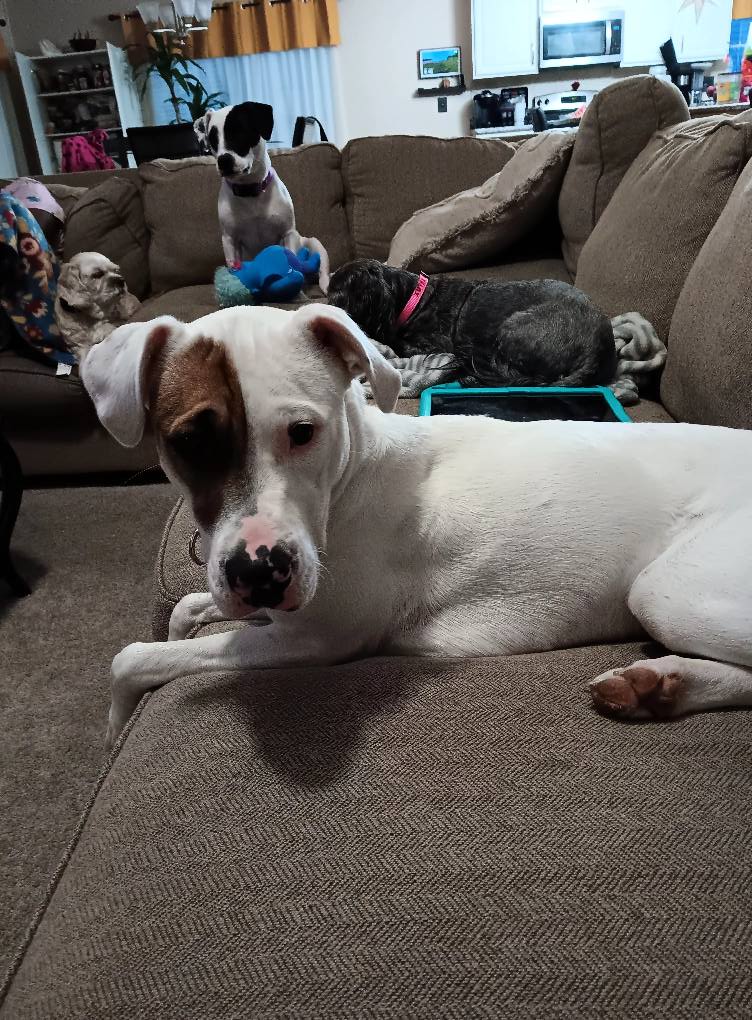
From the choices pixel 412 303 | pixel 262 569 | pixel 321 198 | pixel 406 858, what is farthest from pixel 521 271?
pixel 406 858

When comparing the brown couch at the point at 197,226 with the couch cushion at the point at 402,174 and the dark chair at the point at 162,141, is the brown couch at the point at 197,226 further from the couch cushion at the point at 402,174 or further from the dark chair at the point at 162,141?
the dark chair at the point at 162,141

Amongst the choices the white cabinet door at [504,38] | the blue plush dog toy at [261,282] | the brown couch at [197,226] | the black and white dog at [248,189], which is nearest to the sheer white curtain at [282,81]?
the white cabinet door at [504,38]

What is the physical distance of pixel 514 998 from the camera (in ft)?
1.90

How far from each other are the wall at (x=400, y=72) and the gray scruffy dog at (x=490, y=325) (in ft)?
18.1

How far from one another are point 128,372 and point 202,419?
12 cm

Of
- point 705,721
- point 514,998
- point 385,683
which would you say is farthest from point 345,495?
point 514,998

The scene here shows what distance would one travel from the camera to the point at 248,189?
11.8 feet

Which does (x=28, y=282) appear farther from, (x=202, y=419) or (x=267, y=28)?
(x=267, y=28)

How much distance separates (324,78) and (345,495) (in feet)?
25.2

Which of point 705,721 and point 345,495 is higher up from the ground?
point 345,495

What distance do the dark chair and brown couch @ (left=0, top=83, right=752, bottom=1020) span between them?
4859 millimetres

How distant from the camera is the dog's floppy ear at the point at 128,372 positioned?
3.01 ft

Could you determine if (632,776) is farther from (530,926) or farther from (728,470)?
(728,470)

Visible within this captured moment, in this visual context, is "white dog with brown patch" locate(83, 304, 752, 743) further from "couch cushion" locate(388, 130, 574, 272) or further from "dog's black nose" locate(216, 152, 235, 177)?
"dog's black nose" locate(216, 152, 235, 177)
